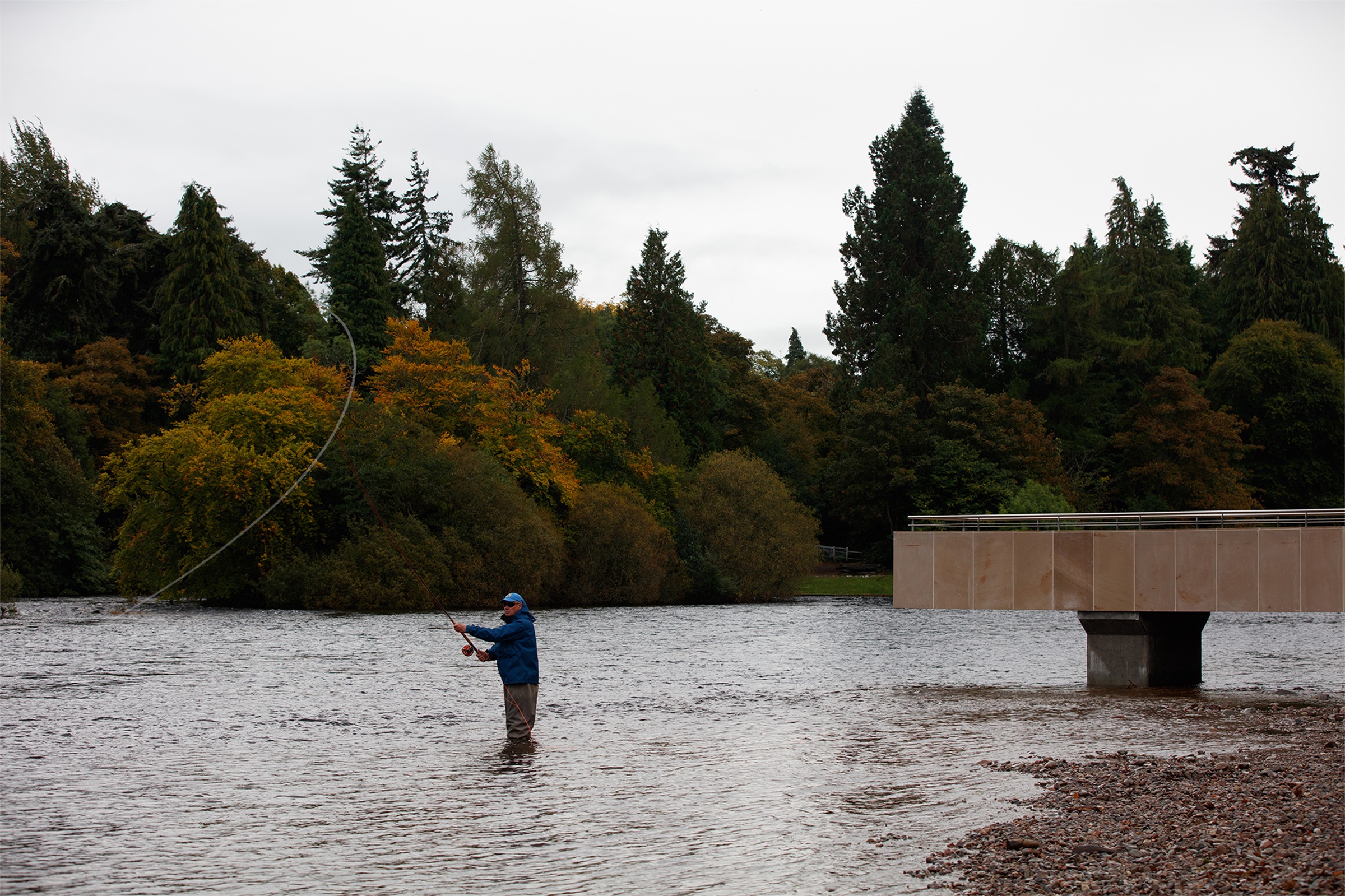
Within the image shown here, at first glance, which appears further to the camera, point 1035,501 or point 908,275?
point 908,275

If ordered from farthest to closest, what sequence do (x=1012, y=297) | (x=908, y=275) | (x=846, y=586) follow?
(x=1012, y=297), (x=908, y=275), (x=846, y=586)

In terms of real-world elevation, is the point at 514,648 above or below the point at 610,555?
below

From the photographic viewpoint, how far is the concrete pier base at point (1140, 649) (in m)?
26.9

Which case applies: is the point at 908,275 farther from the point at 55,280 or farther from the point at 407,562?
the point at 407,562

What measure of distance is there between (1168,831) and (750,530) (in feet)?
191

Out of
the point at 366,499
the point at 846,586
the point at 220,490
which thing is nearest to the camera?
the point at 366,499

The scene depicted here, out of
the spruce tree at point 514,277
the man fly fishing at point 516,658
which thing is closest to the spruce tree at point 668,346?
Result: the spruce tree at point 514,277

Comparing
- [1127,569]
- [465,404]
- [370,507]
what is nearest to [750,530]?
[465,404]

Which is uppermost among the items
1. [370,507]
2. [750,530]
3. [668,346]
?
[668,346]

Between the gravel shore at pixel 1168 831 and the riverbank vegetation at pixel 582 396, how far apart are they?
136ft

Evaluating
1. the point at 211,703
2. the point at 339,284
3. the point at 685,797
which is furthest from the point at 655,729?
the point at 339,284

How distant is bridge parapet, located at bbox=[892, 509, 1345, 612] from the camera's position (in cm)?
2434

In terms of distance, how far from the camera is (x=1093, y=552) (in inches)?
1034

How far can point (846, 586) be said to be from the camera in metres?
79.0
